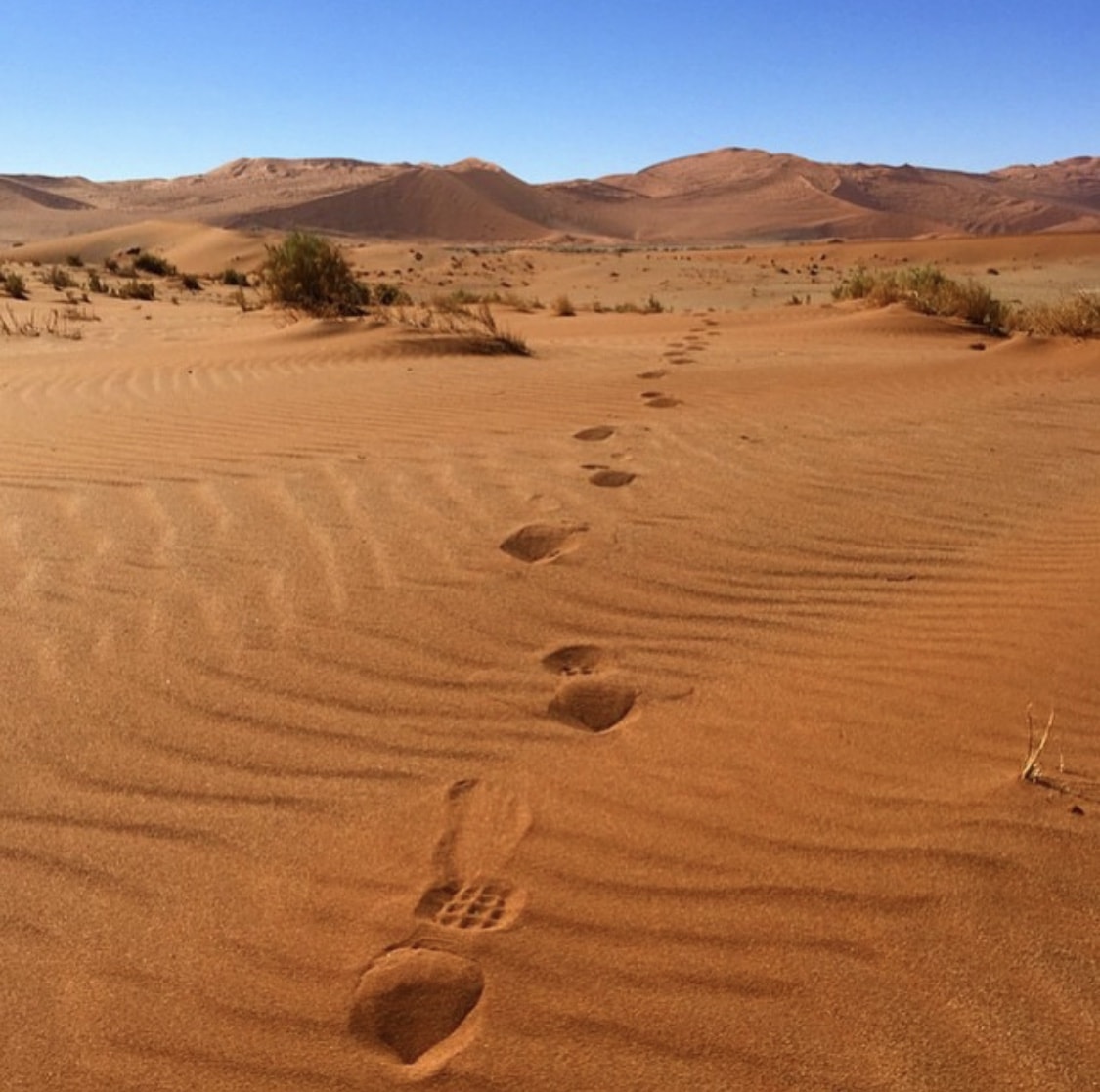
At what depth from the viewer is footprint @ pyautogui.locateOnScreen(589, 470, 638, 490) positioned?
5176mm

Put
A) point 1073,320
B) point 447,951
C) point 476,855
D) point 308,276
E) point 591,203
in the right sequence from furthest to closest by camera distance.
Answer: point 591,203, point 308,276, point 1073,320, point 476,855, point 447,951

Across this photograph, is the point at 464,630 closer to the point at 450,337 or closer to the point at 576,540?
the point at 576,540

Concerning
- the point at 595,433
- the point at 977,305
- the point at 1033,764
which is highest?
the point at 977,305

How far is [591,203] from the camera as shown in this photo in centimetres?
8175

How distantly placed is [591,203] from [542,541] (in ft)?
268

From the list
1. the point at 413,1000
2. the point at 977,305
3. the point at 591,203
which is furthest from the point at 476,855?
the point at 591,203

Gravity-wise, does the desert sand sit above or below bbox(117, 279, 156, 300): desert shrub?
below

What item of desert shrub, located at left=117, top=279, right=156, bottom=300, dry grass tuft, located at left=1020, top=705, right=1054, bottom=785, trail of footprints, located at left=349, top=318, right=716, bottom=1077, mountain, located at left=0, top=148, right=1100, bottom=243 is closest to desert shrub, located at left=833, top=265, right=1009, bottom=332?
dry grass tuft, located at left=1020, top=705, right=1054, bottom=785

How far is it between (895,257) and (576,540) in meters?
30.9

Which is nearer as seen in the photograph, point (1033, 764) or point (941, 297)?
point (1033, 764)

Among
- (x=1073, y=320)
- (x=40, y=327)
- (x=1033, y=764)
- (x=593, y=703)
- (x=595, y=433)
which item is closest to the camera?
(x=1033, y=764)

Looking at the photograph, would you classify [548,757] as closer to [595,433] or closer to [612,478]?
[612,478]

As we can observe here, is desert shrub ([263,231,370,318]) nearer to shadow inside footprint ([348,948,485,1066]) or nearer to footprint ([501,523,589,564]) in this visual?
footprint ([501,523,589,564])

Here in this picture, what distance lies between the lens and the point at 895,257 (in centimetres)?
3225
